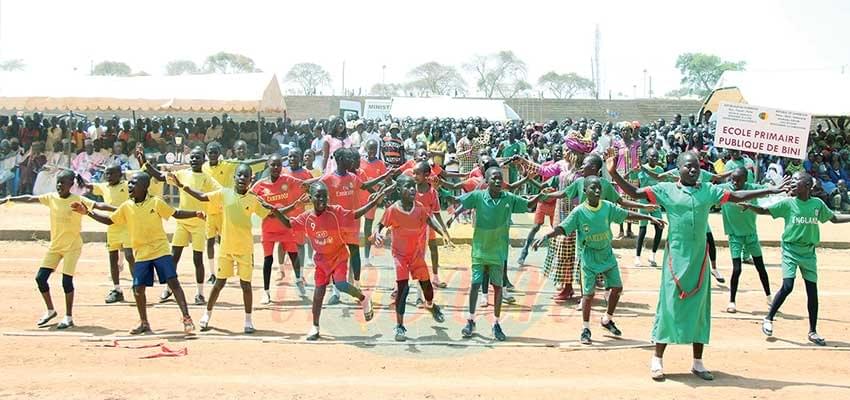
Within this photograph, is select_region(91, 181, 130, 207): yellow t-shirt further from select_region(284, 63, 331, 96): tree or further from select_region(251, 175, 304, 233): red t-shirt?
select_region(284, 63, 331, 96): tree

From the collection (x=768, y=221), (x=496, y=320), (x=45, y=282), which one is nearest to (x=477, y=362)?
(x=496, y=320)

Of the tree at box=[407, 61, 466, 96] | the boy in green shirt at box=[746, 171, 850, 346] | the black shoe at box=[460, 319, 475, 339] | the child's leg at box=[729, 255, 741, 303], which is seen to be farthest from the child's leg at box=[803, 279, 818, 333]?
the tree at box=[407, 61, 466, 96]

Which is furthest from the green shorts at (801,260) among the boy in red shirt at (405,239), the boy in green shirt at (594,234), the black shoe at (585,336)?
the boy in red shirt at (405,239)

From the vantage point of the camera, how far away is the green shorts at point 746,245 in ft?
35.2

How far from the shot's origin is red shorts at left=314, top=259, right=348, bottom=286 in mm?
9141

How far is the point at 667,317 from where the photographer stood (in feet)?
25.7

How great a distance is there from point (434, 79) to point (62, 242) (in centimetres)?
7374

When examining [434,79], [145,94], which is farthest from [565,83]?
[145,94]

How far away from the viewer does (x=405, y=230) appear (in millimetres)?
9227

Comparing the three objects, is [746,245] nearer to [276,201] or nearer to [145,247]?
[276,201]

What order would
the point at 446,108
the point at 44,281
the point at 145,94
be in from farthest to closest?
the point at 446,108 → the point at 145,94 → the point at 44,281

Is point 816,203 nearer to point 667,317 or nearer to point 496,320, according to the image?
point 667,317

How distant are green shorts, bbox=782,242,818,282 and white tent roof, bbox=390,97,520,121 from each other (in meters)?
24.3

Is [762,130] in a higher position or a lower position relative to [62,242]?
higher
